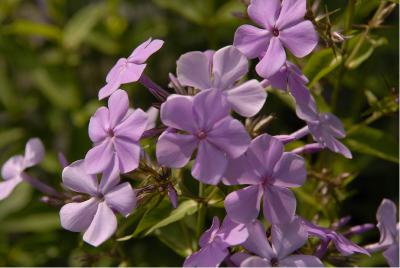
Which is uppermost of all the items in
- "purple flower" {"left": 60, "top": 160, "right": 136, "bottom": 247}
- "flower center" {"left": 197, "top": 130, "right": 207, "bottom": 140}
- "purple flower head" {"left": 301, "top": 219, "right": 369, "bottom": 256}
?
"flower center" {"left": 197, "top": 130, "right": 207, "bottom": 140}

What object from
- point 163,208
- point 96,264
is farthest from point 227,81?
point 96,264

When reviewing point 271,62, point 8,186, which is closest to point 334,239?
point 271,62

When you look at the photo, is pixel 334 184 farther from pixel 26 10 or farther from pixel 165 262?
pixel 26 10

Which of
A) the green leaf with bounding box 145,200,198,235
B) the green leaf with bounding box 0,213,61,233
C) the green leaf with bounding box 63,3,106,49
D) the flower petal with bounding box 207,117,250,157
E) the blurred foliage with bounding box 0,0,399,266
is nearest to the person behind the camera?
the flower petal with bounding box 207,117,250,157

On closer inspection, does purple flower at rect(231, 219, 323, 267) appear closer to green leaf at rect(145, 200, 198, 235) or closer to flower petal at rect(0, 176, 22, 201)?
green leaf at rect(145, 200, 198, 235)

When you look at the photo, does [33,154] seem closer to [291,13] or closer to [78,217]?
[78,217]

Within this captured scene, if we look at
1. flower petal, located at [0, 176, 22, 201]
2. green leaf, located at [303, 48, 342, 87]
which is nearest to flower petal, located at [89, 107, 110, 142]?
flower petal, located at [0, 176, 22, 201]
